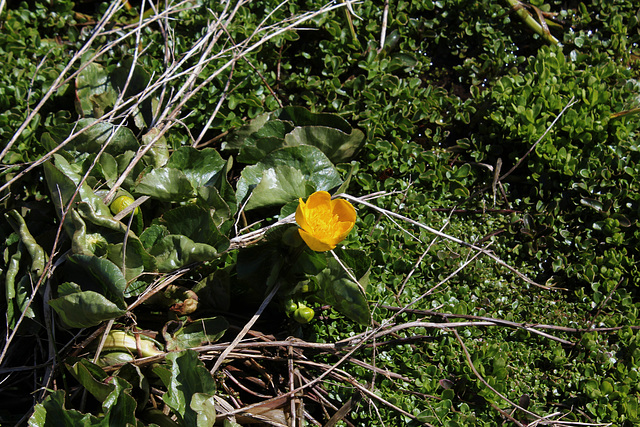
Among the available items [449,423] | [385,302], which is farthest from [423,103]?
[449,423]

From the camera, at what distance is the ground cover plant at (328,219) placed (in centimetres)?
204

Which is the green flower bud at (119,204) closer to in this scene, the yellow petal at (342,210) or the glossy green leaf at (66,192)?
the glossy green leaf at (66,192)

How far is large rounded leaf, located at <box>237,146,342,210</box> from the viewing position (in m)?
2.34

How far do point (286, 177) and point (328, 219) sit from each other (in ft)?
1.29

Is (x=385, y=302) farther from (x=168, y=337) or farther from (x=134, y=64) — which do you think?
(x=134, y=64)

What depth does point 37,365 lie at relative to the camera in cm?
203

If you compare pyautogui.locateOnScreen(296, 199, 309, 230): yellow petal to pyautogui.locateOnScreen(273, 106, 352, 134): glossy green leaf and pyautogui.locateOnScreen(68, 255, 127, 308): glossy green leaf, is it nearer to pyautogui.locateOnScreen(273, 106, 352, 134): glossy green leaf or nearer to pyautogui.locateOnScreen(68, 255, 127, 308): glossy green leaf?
pyautogui.locateOnScreen(68, 255, 127, 308): glossy green leaf

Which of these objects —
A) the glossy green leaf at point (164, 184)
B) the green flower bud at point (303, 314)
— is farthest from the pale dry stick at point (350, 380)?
the glossy green leaf at point (164, 184)

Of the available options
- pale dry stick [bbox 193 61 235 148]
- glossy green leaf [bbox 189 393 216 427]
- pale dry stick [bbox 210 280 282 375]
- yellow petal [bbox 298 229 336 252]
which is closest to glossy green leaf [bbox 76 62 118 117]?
pale dry stick [bbox 193 61 235 148]

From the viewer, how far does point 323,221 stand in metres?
1.98

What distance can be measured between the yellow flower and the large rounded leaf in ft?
0.81

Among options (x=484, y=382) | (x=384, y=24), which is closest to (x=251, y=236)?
(x=484, y=382)

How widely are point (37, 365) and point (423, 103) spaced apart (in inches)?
78.3

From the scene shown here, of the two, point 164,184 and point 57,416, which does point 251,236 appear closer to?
point 164,184
